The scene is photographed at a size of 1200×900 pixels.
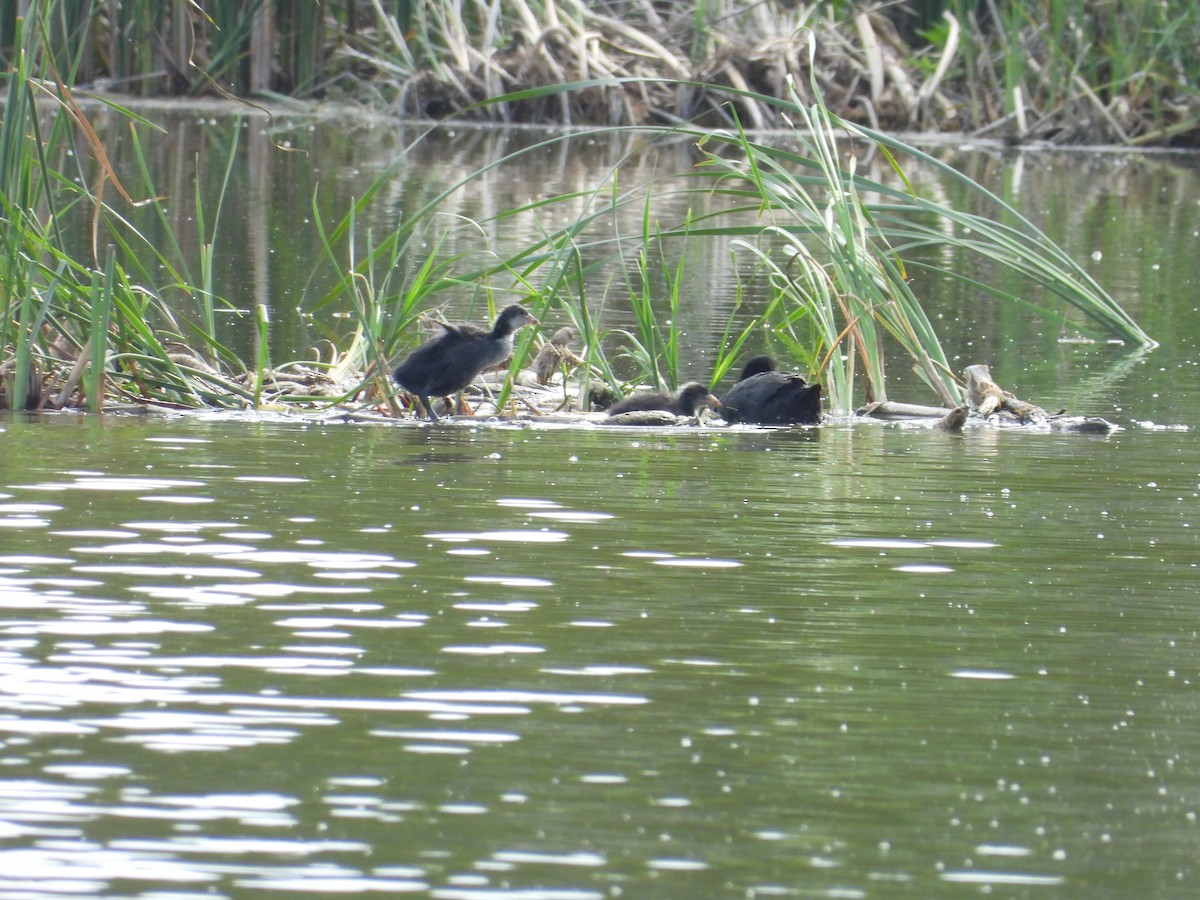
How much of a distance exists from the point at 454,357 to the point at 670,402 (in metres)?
0.96

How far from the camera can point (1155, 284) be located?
55.6 ft

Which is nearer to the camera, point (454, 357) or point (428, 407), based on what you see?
point (454, 357)

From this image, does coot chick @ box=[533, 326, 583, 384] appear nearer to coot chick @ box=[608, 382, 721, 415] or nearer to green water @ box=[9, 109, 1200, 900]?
coot chick @ box=[608, 382, 721, 415]

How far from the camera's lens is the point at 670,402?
31.9ft

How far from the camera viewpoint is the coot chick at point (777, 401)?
9812 mm

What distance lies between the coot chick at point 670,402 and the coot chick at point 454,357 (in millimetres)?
584

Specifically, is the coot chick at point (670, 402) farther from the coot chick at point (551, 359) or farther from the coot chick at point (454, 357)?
the coot chick at point (551, 359)

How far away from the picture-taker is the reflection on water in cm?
392

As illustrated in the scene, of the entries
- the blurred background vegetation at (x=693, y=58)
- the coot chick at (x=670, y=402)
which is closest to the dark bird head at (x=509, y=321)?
the coot chick at (x=670, y=402)

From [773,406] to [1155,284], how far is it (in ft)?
26.1

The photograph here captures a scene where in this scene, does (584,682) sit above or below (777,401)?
below

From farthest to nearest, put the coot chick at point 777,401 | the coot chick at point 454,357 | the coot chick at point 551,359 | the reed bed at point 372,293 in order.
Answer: the coot chick at point 551,359 < the coot chick at point 777,401 < the coot chick at point 454,357 < the reed bed at point 372,293

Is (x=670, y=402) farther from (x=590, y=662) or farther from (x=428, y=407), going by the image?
(x=590, y=662)

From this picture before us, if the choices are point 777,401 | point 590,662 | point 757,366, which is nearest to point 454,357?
point 777,401
